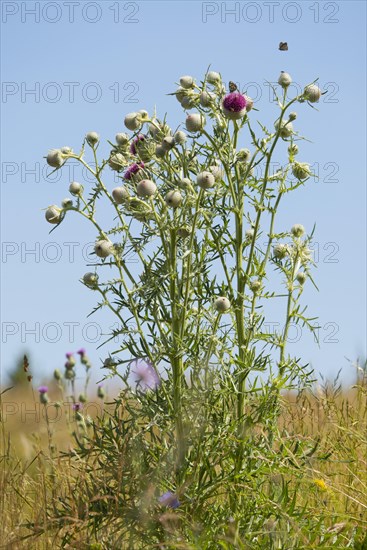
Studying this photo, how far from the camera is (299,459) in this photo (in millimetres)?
3484

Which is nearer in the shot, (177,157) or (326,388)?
(177,157)

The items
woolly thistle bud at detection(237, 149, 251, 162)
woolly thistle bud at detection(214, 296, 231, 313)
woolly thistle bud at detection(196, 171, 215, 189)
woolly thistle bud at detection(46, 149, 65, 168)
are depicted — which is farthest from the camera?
woolly thistle bud at detection(237, 149, 251, 162)

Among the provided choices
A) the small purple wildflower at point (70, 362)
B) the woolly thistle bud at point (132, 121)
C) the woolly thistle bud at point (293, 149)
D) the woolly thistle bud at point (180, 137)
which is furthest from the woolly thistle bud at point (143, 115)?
the small purple wildflower at point (70, 362)

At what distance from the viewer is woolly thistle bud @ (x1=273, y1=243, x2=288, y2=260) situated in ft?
12.0

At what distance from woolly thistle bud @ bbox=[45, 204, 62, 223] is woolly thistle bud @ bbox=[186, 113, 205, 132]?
0.59 metres

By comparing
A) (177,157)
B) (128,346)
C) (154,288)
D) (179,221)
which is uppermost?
(177,157)

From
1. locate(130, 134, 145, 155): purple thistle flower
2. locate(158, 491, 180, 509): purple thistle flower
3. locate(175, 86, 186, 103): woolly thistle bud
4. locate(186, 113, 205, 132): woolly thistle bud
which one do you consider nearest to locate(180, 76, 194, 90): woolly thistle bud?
locate(175, 86, 186, 103): woolly thistle bud

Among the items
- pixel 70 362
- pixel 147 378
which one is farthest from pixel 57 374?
pixel 147 378

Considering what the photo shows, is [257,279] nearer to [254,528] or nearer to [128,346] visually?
[128,346]

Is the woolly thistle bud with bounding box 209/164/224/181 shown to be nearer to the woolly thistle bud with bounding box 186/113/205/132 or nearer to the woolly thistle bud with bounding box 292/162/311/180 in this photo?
the woolly thistle bud with bounding box 186/113/205/132

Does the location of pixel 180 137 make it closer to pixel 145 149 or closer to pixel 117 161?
pixel 145 149

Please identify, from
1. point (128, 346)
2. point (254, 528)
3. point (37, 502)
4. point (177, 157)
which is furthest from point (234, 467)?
point (177, 157)

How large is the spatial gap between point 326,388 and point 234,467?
1.34 m

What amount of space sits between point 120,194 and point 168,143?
0.27 metres
